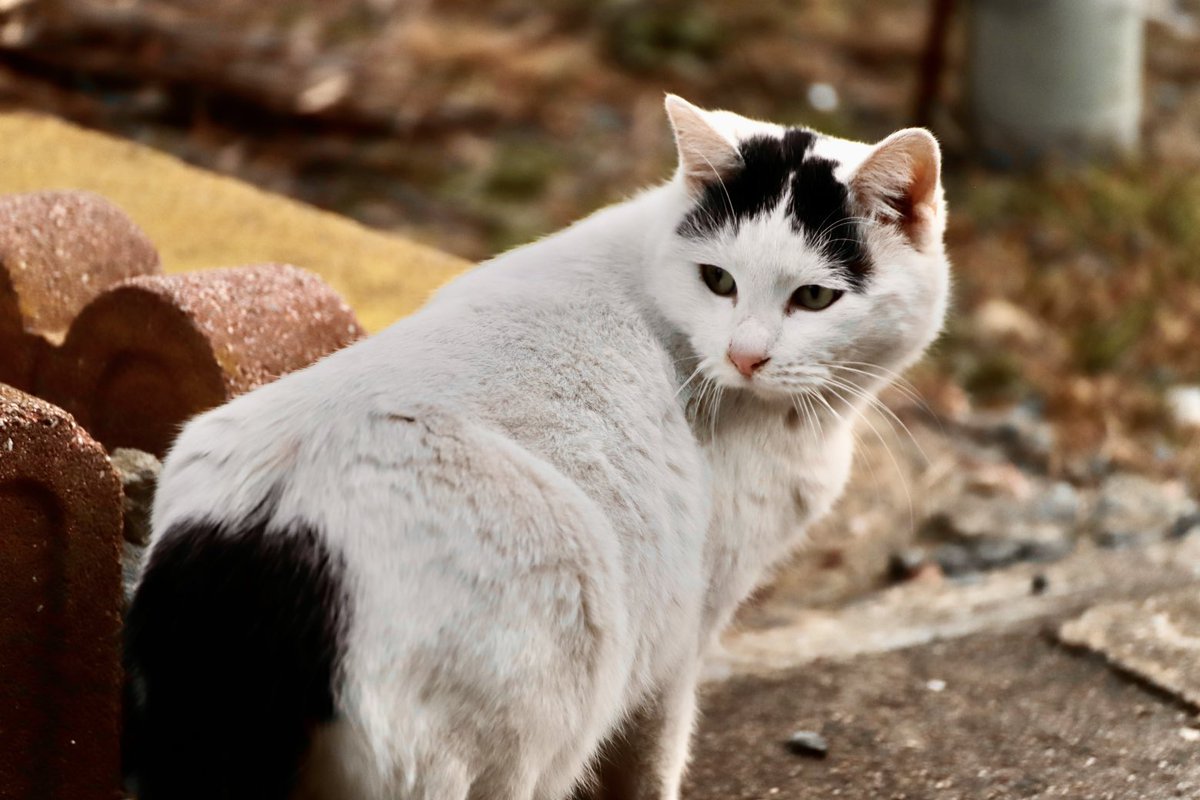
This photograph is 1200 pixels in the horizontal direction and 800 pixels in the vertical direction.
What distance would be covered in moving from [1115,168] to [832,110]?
1.34 m

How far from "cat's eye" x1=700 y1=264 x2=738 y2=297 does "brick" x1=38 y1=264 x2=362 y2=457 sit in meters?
0.71

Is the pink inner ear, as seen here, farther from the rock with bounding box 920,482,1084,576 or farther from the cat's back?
the rock with bounding box 920,482,1084,576

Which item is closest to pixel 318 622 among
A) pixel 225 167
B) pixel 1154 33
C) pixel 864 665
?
pixel 864 665

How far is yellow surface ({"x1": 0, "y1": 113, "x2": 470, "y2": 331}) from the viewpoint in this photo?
3.44 m

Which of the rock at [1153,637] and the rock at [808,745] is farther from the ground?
the rock at [808,745]

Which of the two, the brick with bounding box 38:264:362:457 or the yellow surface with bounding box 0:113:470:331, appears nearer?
the brick with bounding box 38:264:362:457

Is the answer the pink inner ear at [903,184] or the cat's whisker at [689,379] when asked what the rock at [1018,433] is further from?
the cat's whisker at [689,379]

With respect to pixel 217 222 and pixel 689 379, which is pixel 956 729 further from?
pixel 217 222

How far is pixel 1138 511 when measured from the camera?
407 cm

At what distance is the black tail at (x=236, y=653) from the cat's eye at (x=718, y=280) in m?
0.81

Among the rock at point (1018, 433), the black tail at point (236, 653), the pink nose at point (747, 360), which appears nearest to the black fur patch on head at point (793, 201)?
the pink nose at point (747, 360)

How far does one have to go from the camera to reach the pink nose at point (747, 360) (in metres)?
2.08

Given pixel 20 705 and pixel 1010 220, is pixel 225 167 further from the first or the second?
pixel 20 705

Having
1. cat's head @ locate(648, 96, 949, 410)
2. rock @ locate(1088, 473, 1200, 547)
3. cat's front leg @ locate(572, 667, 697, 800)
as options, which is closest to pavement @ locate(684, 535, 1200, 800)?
cat's front leg @ locate(572, 667, 697, 800)
